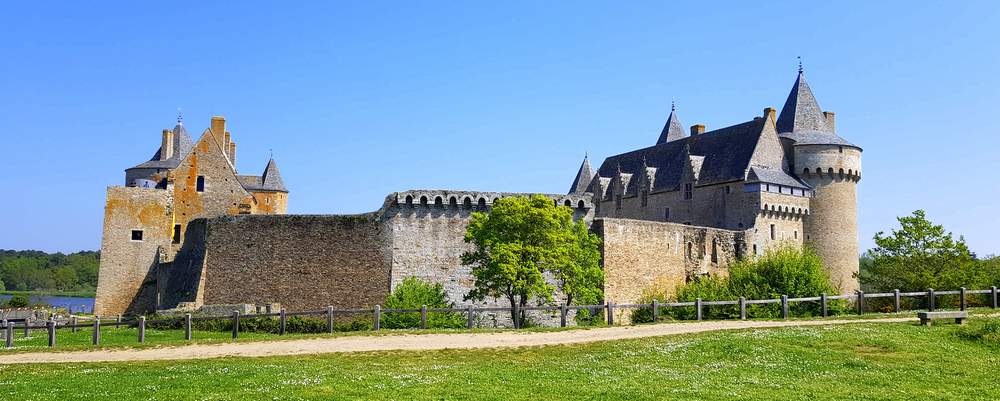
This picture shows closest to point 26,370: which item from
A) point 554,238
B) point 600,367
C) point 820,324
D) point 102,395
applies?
point 102,395

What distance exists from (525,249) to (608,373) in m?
16.4

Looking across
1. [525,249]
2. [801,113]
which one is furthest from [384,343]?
[801,113]

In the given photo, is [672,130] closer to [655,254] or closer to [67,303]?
[655,254]

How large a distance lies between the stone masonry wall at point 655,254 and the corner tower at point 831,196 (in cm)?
888

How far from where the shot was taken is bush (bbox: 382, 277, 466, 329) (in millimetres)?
33219

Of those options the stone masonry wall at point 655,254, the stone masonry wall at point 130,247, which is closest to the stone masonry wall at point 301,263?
the stone masonry wall at point 655,254

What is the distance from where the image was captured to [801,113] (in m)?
56.7

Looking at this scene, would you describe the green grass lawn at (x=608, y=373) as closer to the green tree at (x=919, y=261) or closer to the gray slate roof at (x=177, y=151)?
the green tree at (x=919, y=261)

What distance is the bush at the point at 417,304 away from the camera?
109 feet

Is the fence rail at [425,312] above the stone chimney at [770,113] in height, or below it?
below

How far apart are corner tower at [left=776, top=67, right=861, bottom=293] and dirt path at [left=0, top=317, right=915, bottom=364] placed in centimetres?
2661

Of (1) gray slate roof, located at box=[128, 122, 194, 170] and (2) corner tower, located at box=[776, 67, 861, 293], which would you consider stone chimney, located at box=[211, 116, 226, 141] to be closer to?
(1) gray slate roof, located at box=[128, 122, 194, 170]

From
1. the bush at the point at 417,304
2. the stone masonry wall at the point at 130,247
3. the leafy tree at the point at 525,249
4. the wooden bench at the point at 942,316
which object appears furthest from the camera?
the stone masonry wall at the point at 130,247

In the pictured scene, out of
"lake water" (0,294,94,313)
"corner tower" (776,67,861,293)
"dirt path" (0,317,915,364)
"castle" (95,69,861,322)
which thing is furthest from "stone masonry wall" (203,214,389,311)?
"corner tower" (776,67,861,293)
